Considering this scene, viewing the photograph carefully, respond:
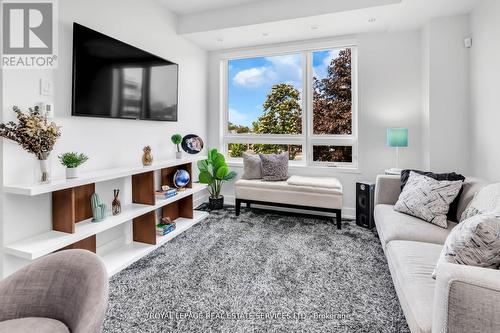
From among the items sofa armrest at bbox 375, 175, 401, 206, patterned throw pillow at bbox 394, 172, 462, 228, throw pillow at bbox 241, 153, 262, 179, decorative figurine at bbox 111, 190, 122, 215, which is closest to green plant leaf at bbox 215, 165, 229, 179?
throw pillow at bbox 241, 153, 262, 179

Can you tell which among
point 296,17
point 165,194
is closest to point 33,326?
point 165,194

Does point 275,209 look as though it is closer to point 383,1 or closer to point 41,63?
point 383,1

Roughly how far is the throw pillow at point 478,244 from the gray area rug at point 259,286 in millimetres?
673

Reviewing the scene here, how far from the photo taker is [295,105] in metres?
4.32

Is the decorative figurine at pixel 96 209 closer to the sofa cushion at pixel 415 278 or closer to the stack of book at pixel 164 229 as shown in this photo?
the stack of book at pixel 164 229

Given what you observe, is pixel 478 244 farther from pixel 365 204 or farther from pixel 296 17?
pixel 296 17

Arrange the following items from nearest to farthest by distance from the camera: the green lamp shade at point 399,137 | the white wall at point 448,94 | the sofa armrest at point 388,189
A: 1. the sofa armrest at point 388,189
2. the white wall at point 448,94
3. the green lamp shade at point 399,137

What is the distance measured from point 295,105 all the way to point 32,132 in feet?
11.2

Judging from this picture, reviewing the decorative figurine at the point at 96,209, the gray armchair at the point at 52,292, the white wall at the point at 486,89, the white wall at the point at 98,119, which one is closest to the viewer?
the gray armchair at the point at 52,292

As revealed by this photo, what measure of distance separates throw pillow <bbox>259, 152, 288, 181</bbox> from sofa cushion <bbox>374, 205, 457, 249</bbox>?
68.2 inches

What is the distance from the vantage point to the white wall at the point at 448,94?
3145 mm

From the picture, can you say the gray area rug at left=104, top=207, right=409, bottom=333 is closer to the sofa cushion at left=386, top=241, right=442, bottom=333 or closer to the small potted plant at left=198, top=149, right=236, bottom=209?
the sofa cushion at left=386, top=241, right=442, bottom=333

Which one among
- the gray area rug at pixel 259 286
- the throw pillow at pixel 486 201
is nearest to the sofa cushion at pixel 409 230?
the throw pillow at pixel 486 201

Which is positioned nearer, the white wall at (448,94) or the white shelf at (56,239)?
the white shelf at (56,239)
